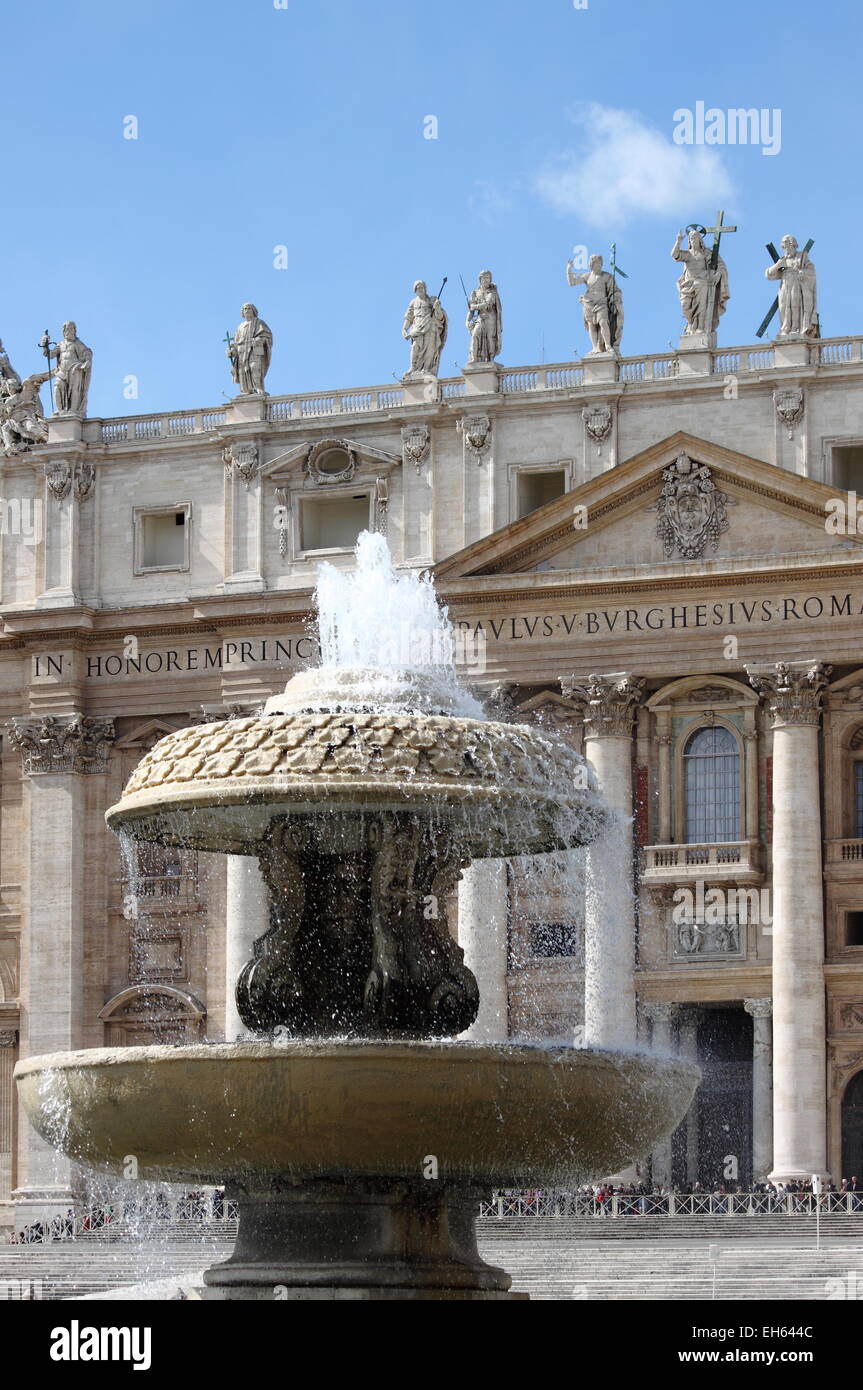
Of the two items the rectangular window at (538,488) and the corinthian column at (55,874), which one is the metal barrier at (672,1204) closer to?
the corinthian column at (55,874)

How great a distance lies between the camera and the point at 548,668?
2115 inches

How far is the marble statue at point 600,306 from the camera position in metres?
54.1

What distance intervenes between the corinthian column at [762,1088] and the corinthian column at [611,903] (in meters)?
2.26

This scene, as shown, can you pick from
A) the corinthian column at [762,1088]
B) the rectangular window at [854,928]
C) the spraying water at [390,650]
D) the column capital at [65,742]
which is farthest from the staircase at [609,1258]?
the spraying water at [390,650]

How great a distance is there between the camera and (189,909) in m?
56.0

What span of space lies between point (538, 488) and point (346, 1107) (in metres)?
38.6

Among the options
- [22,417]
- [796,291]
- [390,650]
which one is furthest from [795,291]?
[390,650]

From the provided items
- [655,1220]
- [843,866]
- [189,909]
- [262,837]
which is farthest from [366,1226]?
[189,909]

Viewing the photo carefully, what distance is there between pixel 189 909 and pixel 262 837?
120ft

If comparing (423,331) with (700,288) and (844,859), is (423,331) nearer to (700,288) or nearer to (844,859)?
(700,288)

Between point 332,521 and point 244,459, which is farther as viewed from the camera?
point 332,521

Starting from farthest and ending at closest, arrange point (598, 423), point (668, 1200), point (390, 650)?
point (598, 423)
point (668, 1200)
point (390, 650)

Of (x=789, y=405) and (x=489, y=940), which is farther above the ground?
(x=789, y=405)
